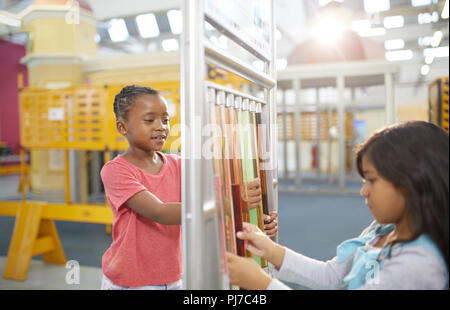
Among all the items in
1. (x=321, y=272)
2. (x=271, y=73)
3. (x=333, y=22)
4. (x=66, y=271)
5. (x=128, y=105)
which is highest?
(x=333, y=22)

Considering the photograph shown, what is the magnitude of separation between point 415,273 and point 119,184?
859mm

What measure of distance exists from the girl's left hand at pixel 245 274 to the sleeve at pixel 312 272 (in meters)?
0.20

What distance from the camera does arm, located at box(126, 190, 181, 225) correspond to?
Result: 1155 mm

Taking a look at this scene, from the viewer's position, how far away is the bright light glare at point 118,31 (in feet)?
35.7

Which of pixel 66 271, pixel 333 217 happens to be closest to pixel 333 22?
pixel 333 217

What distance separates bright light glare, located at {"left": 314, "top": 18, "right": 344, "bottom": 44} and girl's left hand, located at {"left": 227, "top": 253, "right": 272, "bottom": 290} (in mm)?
7415

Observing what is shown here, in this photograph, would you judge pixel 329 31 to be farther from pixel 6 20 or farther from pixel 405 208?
pixel 405 208

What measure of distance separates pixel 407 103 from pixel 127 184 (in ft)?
41.3

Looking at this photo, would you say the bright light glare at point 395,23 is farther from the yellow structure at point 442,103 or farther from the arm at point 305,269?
the arm at point 305,269

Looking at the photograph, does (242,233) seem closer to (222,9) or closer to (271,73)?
(222,9)

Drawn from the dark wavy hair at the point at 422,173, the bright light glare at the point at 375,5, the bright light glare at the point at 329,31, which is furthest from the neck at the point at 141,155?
the bright light glare at the point at 375,5

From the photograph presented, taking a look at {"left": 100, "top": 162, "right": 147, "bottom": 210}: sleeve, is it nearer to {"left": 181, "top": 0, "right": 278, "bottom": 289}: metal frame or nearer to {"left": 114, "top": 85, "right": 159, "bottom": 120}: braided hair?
{"left": 114, "top": 85, "right": 159, "bottom": 120}: braided hair

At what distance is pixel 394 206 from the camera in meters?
0.83

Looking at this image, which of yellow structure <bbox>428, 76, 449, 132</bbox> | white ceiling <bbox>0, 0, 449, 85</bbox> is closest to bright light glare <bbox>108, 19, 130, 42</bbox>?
white ceiling <bbox>0, 0, 449, 85</bbox>
